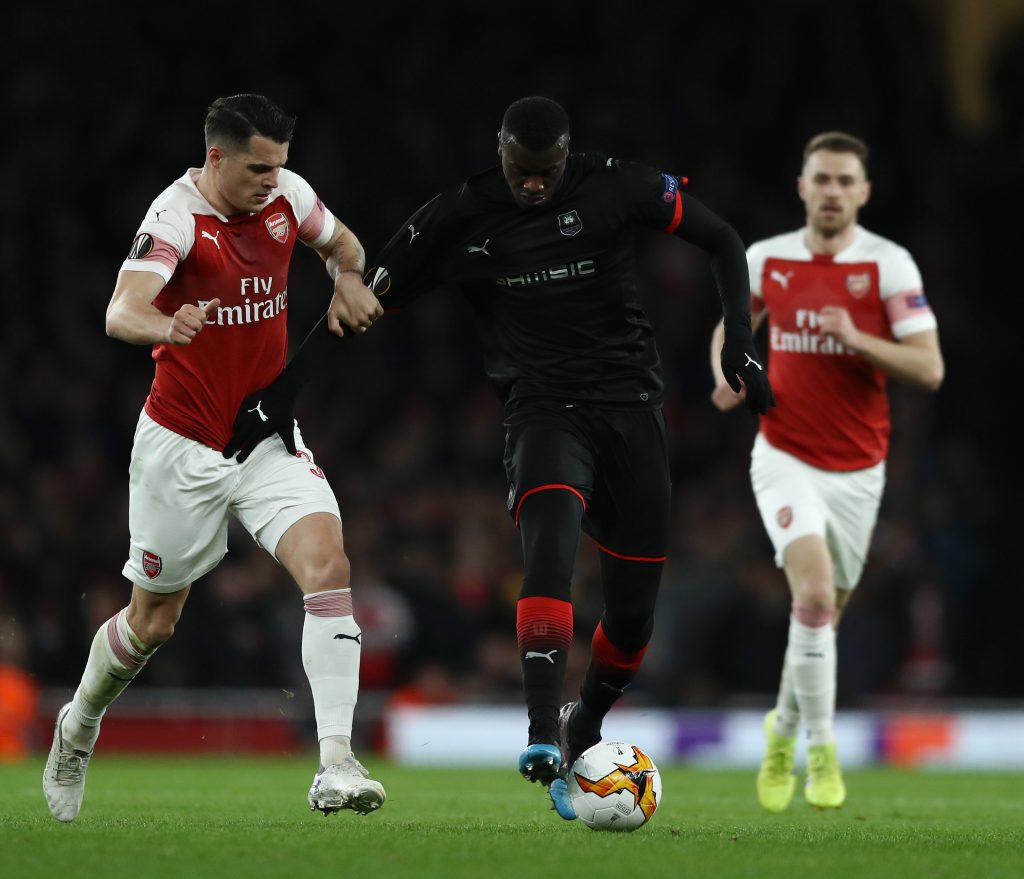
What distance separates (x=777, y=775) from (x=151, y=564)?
10.4ft

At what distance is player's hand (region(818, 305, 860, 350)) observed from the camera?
7.83 meters

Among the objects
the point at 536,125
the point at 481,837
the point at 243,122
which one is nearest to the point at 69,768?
the point at 481,837

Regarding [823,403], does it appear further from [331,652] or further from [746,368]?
[331,652]

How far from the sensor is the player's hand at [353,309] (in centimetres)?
640

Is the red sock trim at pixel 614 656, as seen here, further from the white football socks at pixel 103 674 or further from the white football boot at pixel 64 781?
the white football boot at pixel 64 781

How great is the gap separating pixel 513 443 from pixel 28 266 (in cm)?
1021

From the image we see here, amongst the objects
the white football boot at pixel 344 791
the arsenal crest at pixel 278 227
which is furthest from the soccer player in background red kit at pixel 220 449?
the white football boot at pixel 344 791

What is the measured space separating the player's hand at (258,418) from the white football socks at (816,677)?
281 centimetres

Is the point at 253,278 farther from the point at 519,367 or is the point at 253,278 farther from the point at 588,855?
the point at 588,855

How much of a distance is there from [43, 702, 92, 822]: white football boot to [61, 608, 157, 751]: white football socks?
0.04m

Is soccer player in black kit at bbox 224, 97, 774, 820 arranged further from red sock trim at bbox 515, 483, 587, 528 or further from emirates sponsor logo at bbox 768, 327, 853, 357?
emirates sponsor logo at bbox 768, 327, 853, 357

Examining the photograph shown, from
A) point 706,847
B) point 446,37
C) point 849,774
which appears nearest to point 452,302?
point 446,37

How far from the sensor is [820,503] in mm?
8227

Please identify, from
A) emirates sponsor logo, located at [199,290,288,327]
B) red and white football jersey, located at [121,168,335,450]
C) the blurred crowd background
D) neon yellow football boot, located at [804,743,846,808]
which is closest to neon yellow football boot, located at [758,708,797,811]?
neon yellow football boot, located at [804,743,846,808]
